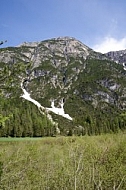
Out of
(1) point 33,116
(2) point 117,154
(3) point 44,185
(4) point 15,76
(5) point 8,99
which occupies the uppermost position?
(1) point 33,116

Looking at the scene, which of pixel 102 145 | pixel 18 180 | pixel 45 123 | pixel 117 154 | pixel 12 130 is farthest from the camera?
pixel 45 123

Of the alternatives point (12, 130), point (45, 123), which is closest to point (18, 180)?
point (12, 130)

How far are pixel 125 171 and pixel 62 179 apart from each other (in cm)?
278

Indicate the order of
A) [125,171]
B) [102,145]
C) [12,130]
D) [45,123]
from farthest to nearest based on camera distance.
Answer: [45,123] < [12,130] < [102,145] < [125,171]

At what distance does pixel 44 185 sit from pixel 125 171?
12.6 ft

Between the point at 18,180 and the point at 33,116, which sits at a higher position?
the point at 33,116

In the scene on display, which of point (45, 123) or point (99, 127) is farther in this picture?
point (45, 123)

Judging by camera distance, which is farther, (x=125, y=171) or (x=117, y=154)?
(x=117, y=154)

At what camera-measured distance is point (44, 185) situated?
40.5 ft

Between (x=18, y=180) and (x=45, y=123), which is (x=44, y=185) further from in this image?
(x=45, y=123)

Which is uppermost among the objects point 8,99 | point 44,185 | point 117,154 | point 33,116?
point 33,116

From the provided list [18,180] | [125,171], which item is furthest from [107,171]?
[18,180]

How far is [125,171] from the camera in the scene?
1134 centimetres

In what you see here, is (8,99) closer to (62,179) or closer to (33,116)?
(62,179)
